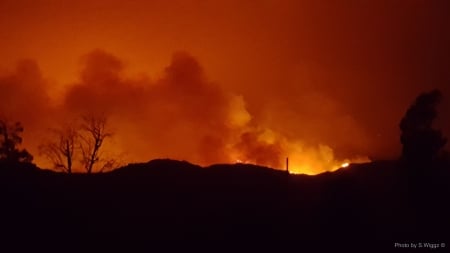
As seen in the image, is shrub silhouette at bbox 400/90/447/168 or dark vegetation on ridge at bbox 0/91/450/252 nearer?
dark vegetation on ridge at bbox 0/91/450/252

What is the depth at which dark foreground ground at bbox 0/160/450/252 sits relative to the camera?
49969mm

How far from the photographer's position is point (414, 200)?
185 ft

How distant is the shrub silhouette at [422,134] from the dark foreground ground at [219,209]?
2.76 meters

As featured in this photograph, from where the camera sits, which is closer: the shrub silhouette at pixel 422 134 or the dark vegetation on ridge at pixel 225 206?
the dark vegetation on ridge at pixel 225 206

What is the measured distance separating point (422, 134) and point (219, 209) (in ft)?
74.5

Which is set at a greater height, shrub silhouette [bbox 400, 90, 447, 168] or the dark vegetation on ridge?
shrub silhouette [bbox 400, 90, 447, 168]

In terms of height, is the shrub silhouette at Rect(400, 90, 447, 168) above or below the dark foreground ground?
above

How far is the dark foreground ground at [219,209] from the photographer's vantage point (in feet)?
164

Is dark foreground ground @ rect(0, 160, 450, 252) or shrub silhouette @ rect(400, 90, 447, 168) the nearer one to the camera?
dark foreground ground @ rect(0, 160, 450, 252)

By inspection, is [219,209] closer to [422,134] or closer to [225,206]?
[225,206]

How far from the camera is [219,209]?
2094 inches

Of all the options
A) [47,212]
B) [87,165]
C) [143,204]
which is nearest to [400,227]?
[143,204]

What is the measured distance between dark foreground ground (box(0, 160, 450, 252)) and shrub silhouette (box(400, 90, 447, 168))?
2.76 meters

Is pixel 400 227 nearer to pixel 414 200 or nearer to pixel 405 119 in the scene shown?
pixel 414 200
